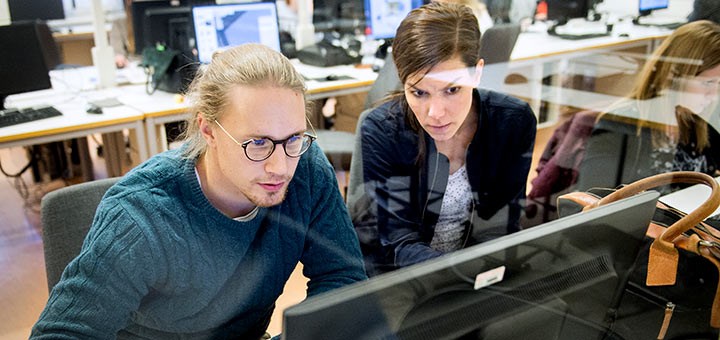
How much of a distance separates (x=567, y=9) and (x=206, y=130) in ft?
13.2

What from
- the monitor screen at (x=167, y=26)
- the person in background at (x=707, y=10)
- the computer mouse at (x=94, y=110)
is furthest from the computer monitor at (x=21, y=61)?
the person in background at (x=707, y=10)

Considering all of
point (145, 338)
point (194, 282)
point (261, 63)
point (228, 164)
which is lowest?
point (145, 338)

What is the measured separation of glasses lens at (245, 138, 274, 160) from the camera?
93cm

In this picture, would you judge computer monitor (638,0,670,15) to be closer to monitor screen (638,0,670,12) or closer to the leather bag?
monitor screen (638,0,670,12)

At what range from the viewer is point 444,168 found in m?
1.46

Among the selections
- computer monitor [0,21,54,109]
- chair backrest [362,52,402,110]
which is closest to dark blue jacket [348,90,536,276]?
chair backrest [362,52,402,110]

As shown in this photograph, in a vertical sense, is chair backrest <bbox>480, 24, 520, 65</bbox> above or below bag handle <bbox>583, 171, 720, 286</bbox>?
above

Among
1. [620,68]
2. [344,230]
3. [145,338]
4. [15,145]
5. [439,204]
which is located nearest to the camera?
[145,338]

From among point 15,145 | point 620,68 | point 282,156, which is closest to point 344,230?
point 282,156

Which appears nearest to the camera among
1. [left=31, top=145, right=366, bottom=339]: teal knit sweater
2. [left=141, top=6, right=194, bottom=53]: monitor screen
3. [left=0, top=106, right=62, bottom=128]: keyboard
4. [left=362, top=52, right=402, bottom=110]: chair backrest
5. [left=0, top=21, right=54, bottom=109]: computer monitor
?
[left=31, top=145, right=366, bottom=339]: teal knit sweater

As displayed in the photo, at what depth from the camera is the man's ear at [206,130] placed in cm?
97

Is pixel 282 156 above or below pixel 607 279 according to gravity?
above

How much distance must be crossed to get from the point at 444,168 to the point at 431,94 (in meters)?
0.20

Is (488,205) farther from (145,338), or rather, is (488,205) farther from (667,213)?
(145,338)
